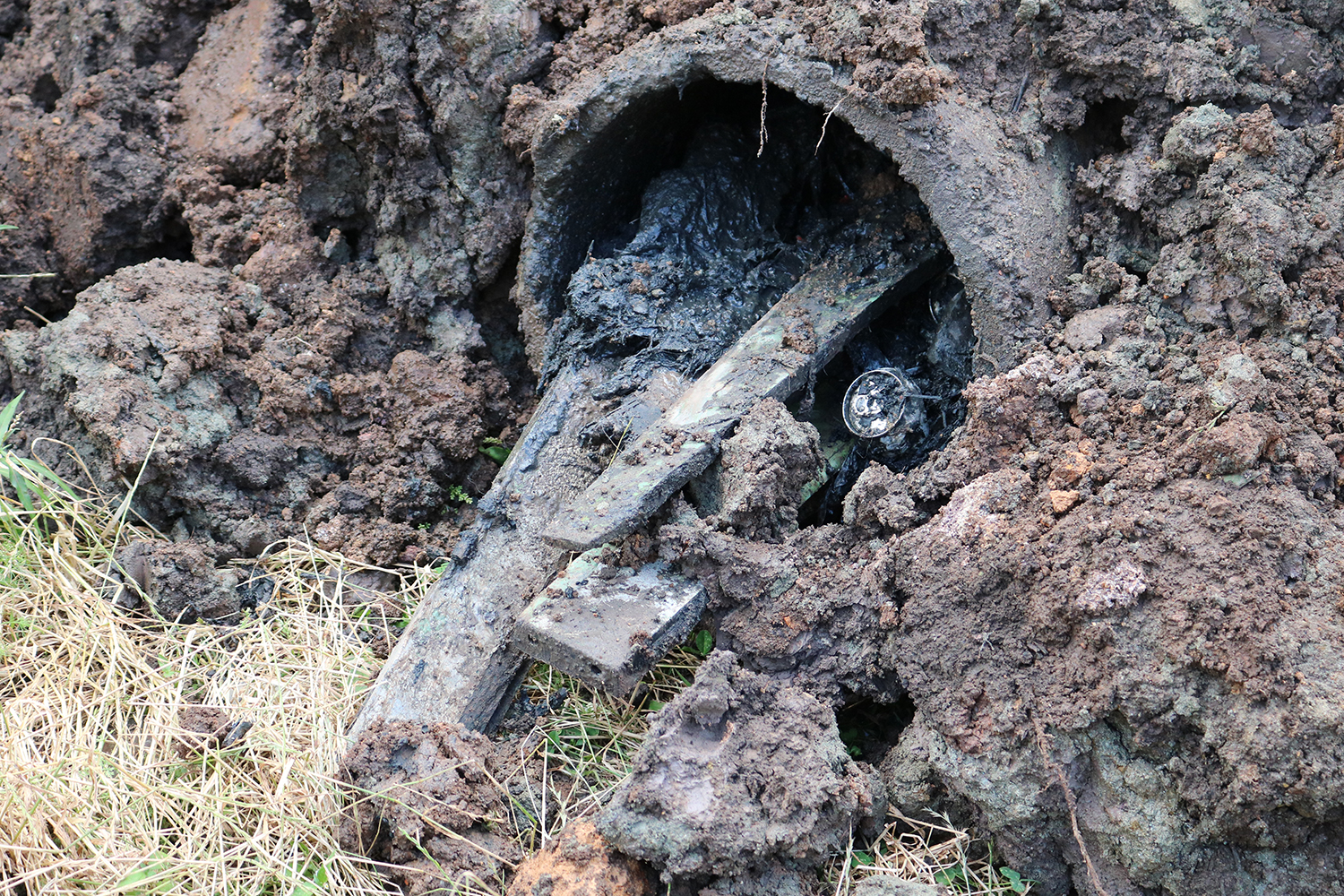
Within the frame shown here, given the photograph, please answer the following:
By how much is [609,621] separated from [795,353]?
88 cm

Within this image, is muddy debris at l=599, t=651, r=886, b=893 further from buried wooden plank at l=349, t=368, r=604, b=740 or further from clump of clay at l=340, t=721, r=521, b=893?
buried wooden plank at l=349, t=368, r=604, b=740

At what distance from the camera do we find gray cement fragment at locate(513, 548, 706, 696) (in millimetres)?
1994

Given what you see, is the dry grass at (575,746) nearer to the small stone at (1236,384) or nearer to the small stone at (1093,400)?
the small stone at (1093,400)

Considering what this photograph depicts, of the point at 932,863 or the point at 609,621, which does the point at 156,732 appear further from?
the point at 932,863

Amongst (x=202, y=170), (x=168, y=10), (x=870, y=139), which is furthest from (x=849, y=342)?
(x=168, y=10)

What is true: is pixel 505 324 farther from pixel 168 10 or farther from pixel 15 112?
pixel 15 112

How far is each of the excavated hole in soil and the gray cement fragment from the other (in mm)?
473

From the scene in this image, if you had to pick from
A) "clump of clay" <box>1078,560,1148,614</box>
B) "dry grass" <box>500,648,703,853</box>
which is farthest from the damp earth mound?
"dry grass" <box>500,648,703,853</box>

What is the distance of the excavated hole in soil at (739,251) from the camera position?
2654 millimetres

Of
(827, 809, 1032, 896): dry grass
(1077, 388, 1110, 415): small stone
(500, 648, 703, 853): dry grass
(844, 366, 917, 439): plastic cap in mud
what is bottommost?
(827, 809, 1032, 896): dry grass

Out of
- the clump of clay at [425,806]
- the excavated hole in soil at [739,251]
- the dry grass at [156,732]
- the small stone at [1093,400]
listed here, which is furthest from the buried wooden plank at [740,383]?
the dry grass at [156,732]

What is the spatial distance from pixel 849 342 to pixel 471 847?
5.33 ft

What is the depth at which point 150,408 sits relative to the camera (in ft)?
8.85

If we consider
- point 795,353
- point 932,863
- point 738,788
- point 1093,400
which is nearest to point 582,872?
point 738,788
